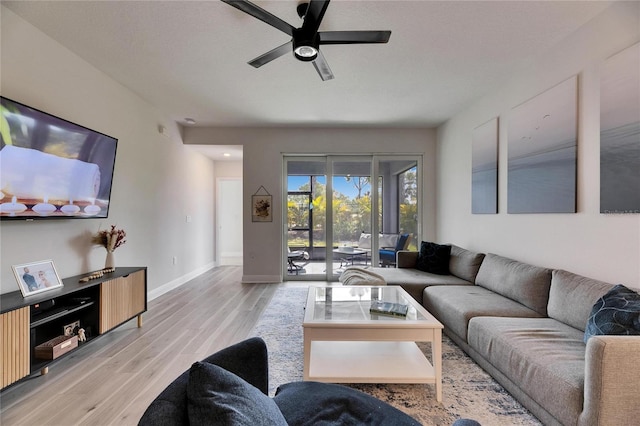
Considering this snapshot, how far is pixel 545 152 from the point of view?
8.55ft

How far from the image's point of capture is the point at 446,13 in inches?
85.4

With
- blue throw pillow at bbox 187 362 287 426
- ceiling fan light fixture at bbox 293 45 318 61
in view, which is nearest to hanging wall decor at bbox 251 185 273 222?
ceiling fan light fixture at bbox 293 45 318 61

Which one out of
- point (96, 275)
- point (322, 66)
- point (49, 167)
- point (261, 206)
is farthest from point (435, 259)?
point (49, 167)

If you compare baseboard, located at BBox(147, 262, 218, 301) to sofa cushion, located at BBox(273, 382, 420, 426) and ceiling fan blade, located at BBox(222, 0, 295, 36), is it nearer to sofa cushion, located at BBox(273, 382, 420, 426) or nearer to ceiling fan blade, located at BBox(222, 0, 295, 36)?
sofa cushion, located at BBox(273, 382, 420, 426)

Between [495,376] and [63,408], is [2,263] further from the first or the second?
[495,376]

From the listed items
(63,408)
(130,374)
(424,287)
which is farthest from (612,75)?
(63,408)

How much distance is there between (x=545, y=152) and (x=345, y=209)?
3164 mm

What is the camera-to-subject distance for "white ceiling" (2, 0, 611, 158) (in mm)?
2154

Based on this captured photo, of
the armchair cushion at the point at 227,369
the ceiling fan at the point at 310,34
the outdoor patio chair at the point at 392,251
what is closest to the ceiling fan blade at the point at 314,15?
the ceiling fan at the point at 310,34

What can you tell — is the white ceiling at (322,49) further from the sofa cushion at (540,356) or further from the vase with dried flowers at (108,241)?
the sofa cushion at (540,356)

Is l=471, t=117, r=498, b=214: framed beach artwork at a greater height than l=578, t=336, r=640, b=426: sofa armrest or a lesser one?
greater

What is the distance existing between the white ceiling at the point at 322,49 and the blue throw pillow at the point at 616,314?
2.08m

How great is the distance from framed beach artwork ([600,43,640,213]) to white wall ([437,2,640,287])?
2.8 inches

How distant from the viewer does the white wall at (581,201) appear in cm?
198
